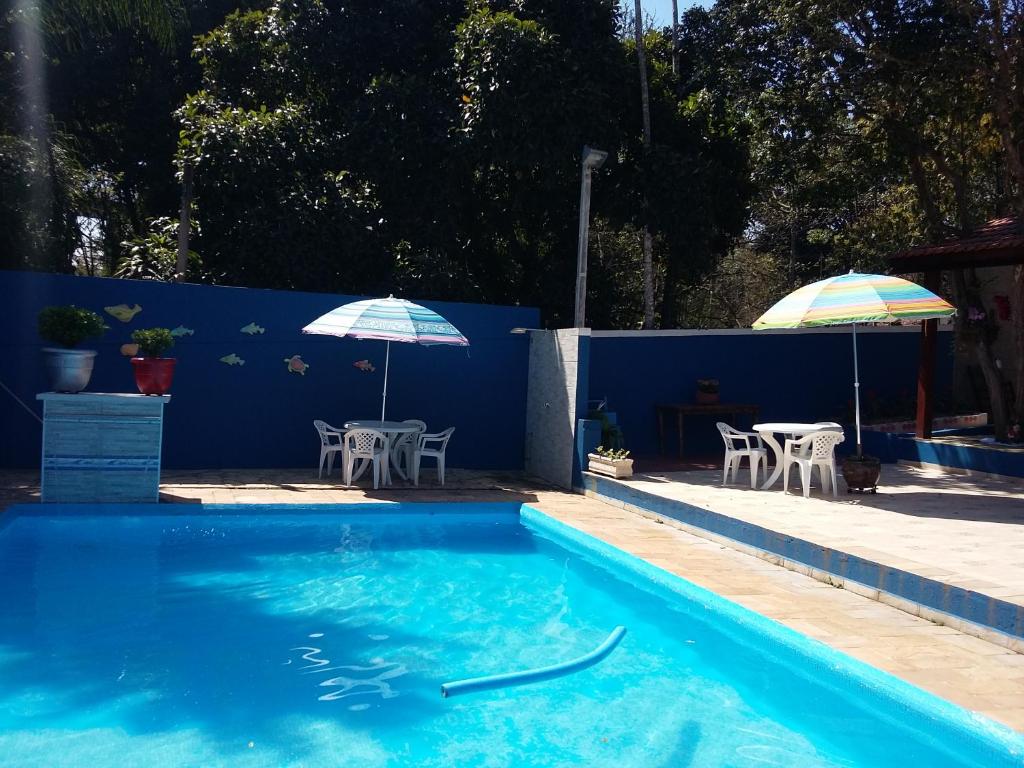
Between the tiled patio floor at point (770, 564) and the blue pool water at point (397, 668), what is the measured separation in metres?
0.20

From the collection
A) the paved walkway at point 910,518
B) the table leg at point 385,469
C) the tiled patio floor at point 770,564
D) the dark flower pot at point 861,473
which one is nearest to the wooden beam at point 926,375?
the paved walkway at point 910,518

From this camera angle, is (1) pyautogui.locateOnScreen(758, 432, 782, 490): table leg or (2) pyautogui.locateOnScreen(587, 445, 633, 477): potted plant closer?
(1) pyautogui.locateOnScreen(758, 432, 782, 490): table leg

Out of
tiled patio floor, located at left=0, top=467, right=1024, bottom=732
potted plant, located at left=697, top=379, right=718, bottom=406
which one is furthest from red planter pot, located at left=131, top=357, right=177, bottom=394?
potted plant, located at left=697, top=379, right=718, bottom=406

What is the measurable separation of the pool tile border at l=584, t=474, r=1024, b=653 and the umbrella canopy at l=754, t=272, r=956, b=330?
7.43 feet

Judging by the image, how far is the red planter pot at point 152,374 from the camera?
9398 millimetres

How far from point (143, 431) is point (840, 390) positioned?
35.4 feet

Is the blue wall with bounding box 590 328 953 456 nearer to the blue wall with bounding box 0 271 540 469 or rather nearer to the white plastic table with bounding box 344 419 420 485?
the blue wall with bounding box 0 271 540 469

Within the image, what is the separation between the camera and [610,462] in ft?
35.9

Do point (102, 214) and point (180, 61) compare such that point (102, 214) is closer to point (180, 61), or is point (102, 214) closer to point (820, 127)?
point (180, 61)

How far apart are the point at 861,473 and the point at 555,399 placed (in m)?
3.86

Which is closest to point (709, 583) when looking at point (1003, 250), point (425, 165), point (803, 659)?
point (803, 659)

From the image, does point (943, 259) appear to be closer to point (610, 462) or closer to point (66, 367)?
point (610, 462)

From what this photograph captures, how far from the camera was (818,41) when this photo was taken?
13.6 m

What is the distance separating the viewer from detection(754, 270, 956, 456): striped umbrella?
9.15 meters
